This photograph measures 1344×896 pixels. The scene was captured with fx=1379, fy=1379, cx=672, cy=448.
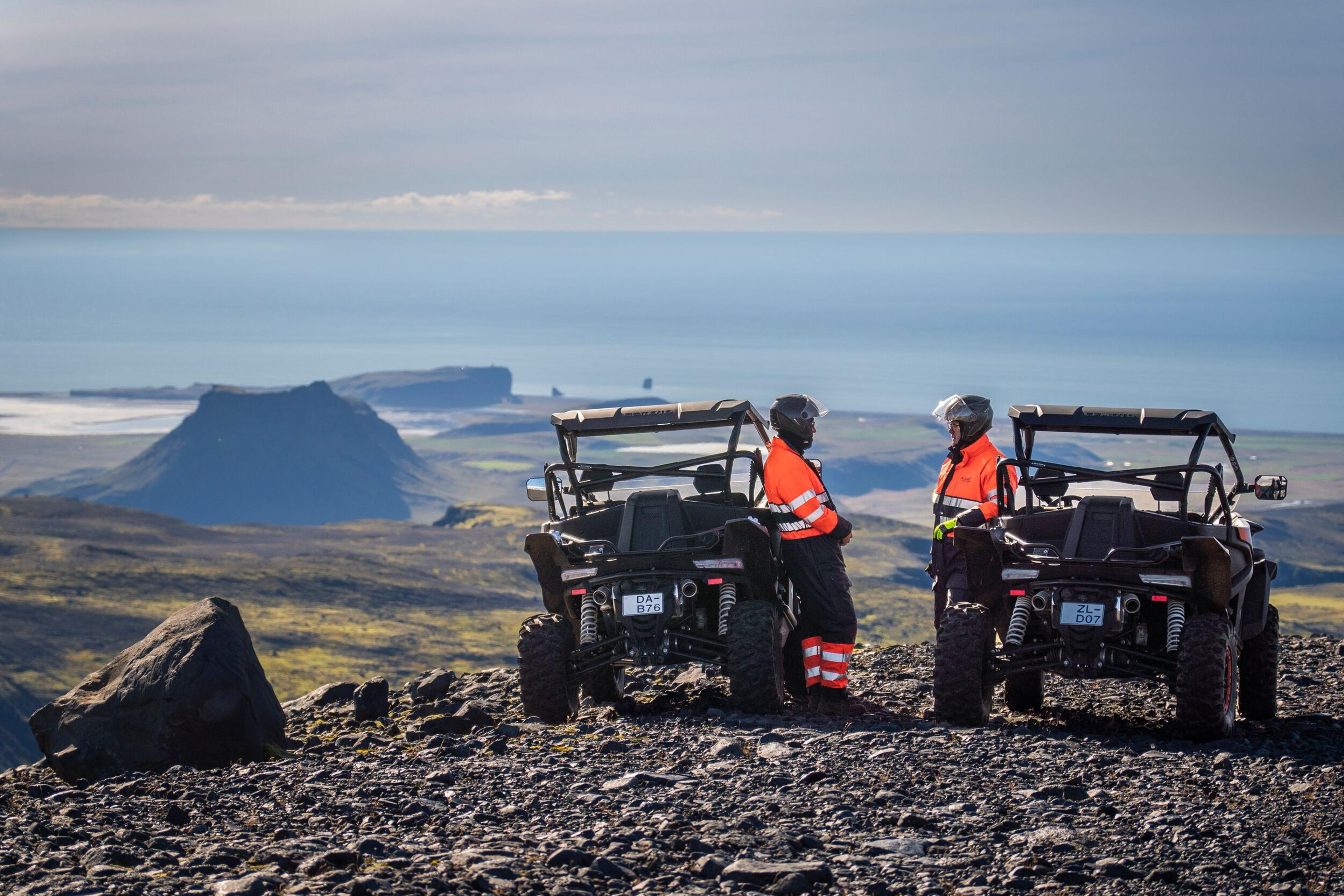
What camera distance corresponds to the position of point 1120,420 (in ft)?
37.9

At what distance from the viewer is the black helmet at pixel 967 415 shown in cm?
1252

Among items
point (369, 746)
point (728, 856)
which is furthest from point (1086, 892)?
point (369, 746)

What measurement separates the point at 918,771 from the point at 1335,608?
126 metres

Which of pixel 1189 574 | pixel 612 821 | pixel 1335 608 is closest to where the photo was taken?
pixel 612 821

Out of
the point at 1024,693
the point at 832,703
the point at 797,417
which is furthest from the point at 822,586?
the point at 1024,693

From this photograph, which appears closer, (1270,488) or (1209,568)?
(1209,568)

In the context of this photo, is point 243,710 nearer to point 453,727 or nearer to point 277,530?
point 453,727

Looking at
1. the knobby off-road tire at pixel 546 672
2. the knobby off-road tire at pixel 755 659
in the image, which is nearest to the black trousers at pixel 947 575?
the knobby off-road tire at pixel 755 659

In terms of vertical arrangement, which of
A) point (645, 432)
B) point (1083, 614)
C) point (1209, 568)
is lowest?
point (1083, 614)

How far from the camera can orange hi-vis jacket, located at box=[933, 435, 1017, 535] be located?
1258cm

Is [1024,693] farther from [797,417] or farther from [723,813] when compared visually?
[723,813]

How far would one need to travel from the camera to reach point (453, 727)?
11523mm

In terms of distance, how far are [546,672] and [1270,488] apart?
19.6ft

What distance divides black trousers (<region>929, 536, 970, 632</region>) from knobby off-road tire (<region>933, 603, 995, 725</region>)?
4.27 feet
